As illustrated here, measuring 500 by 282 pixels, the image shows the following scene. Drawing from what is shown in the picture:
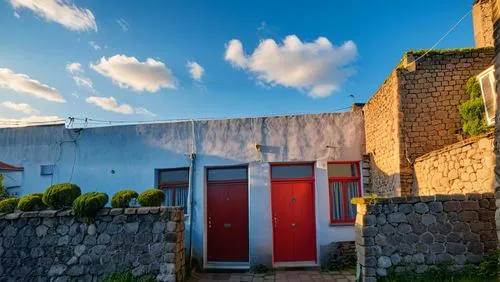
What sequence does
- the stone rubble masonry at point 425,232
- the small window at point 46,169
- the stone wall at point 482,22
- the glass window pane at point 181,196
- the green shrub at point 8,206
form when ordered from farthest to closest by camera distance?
1. the small window at point 46,169
2. the glass window pane at point 181,196
3. the stone wall at point 482,22
4. the green shrub at point 8,206
5. the stone rubble masonry at point 425,232

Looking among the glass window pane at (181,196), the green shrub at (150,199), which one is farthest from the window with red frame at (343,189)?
the green shrub at (150,199)

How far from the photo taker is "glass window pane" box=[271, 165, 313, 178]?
27.5 feet

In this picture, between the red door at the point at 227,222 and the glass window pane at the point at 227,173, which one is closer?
the red door at the point at 227,222

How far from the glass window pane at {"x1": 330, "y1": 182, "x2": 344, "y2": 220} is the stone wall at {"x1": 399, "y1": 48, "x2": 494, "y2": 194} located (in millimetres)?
1829

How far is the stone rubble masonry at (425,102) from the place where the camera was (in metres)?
6.68

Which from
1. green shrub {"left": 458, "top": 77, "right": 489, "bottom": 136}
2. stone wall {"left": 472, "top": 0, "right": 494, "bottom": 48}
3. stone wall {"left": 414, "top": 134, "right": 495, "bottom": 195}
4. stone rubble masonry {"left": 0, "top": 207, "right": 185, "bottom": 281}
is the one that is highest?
stone wall {"left": 472, "top": 0, "right": 494, "bottom": 48}

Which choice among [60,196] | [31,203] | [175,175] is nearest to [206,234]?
[175,175]

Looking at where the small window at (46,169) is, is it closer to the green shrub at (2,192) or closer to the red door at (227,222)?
the green shrub at (2,192)

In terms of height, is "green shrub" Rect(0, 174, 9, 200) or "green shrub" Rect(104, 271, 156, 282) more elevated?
"green shrub" Rect(0, 174, 9, 200)

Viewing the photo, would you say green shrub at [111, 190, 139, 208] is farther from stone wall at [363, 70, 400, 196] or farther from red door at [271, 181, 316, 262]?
stone wall at [363, 70, 400, 196]

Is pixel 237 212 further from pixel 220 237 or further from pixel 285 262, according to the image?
pixel 285 262

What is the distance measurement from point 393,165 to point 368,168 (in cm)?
131

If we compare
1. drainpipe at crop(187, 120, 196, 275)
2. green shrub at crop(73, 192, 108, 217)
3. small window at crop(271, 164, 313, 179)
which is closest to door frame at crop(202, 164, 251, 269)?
drainpipe at crop(187, 120, 196, 275)

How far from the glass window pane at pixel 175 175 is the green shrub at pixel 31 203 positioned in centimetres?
288
